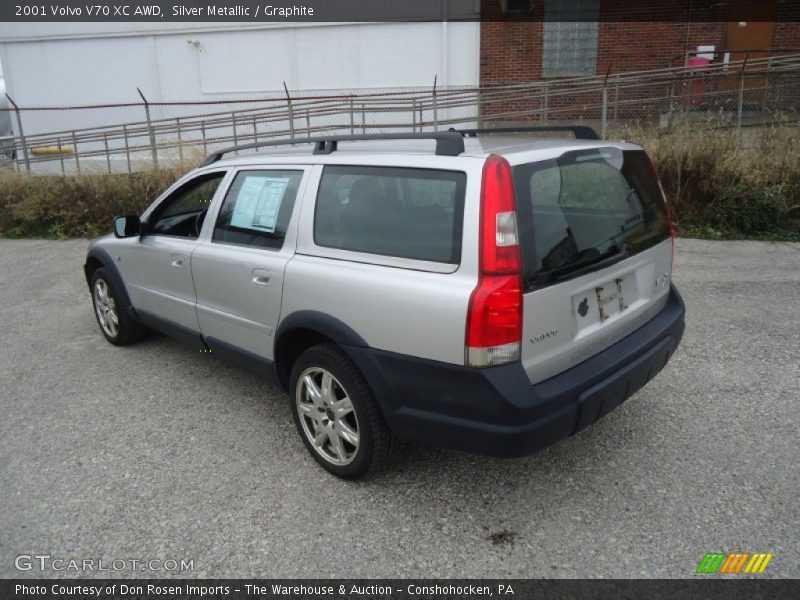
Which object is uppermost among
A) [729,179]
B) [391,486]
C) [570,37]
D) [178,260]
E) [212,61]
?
[570,37]

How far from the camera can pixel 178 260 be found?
4102 millimetres

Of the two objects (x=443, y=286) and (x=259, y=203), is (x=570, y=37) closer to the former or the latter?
(x=259, y=203)

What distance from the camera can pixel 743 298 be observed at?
19.2ft

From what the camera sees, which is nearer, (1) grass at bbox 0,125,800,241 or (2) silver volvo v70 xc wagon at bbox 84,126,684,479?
(2) silver volvo v70 xc wagon at bbox 84,126,684,479

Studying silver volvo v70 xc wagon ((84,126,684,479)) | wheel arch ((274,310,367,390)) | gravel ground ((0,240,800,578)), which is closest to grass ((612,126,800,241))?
gravel ground ((0,240,800,578))

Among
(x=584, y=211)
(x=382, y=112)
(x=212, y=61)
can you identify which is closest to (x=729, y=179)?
(x=584, y=211)

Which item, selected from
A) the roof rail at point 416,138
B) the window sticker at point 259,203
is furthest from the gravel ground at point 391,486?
the roof rail at point 416,138

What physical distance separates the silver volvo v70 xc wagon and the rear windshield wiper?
1cm

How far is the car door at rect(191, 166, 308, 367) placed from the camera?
10.9ft

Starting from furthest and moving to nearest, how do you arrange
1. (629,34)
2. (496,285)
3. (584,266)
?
(629,34) < (584,266) < (496,285)

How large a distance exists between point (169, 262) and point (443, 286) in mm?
2416

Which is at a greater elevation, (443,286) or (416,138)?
(416,138)

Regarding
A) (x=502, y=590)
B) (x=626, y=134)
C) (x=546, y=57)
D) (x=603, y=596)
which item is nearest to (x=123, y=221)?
(x=502, y=590)

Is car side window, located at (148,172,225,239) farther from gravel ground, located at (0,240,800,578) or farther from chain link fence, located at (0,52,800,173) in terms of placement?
chain link fence, located at (0,52,800,173)
